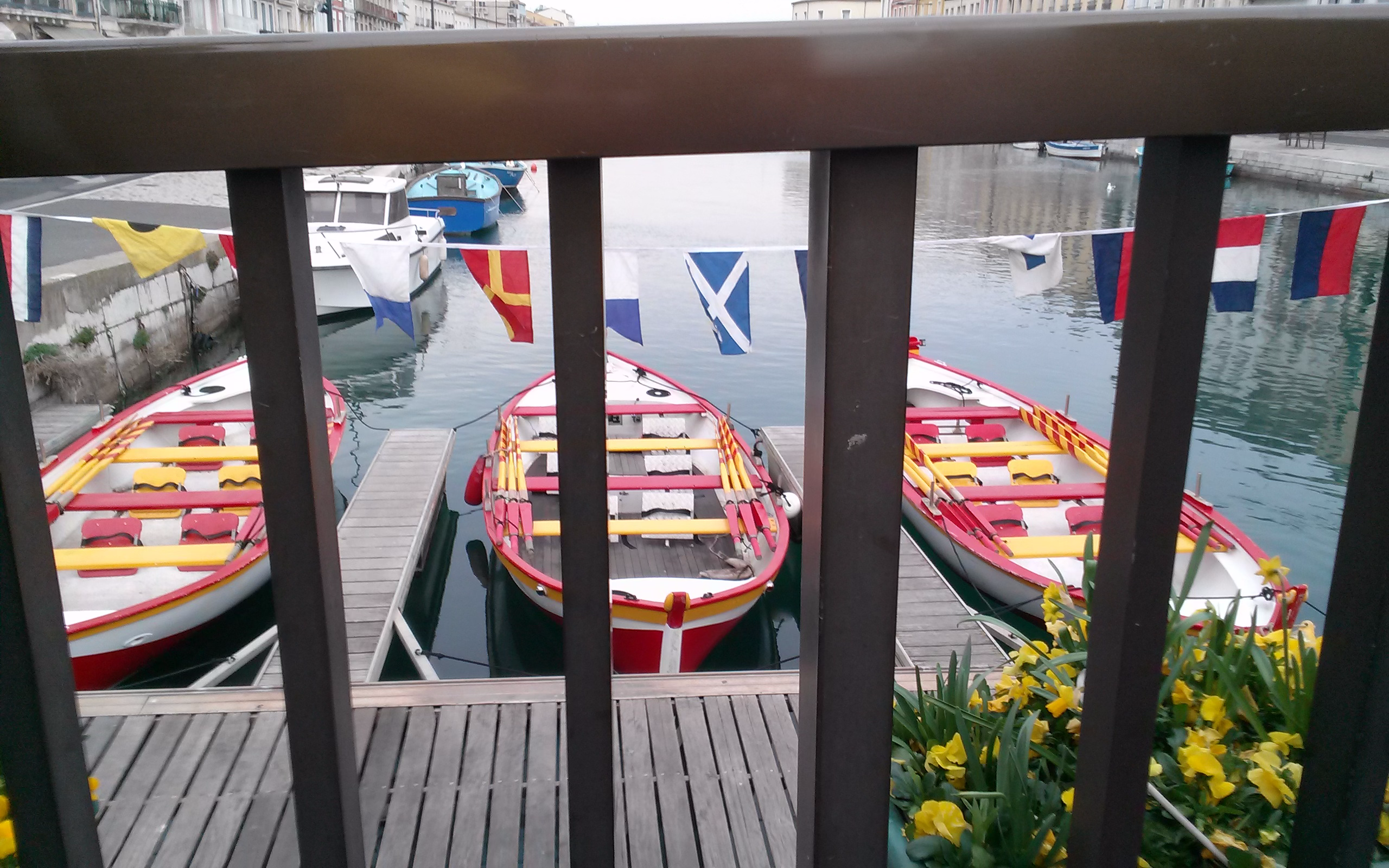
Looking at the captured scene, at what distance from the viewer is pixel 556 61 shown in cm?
56

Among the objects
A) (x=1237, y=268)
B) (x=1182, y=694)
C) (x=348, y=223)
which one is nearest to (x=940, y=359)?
(x=1237, y=268)

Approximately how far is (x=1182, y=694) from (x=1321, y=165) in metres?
29.6

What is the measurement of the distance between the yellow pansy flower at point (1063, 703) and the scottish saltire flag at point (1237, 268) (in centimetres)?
460

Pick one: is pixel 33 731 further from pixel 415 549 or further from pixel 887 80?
pixel 415 549

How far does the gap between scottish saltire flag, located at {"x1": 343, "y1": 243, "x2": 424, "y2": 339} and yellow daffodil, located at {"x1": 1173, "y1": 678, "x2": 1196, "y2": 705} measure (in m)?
5.41

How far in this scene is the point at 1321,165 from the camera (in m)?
25.2

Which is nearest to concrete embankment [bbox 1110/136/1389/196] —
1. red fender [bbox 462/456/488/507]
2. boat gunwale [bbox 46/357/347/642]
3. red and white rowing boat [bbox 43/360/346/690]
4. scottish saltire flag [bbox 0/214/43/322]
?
red fender [bbox 462/456/488/507]

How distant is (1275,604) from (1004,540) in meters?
1.60

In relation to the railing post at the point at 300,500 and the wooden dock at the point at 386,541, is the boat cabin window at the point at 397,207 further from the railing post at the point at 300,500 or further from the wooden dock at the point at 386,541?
the railing post at the point at 300,500

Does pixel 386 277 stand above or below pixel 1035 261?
below

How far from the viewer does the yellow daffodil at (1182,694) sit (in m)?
1.28

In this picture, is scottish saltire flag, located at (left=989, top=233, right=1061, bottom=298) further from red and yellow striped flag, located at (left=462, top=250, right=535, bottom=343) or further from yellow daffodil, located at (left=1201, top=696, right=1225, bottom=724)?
yellow daffodil, located at (left=1201, top=696, right=1225, bottom=724)

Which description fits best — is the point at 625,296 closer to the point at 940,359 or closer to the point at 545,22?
the point at 545,22

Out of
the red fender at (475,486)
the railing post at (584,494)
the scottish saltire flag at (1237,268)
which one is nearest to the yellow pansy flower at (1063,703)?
the railing post at (584,494)
